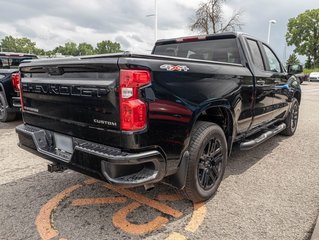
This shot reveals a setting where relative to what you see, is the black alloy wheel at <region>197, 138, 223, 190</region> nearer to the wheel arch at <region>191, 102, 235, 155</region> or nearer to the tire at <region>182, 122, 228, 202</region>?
the tire at <region>182, 122, 228, 202</region>

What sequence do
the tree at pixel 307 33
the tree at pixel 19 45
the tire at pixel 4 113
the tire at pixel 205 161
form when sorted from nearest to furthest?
the tire at pixel 205 161 < the tire at pixel 4 113 < the tree at pixel 307 33 < the tree at pixel 19 45

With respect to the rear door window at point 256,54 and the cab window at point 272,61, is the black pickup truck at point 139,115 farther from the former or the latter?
the cab window at point 272,61

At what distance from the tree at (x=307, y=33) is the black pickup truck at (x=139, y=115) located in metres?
57.4

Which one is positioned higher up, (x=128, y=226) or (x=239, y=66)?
(x=239, y=66)

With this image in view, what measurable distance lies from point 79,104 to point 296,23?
60.7 metres

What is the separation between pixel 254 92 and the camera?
4023 mm

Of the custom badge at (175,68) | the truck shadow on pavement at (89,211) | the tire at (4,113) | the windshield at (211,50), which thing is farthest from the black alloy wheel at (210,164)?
the tire at (4,113)

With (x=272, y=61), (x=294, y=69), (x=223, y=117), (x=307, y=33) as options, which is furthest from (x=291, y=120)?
(x=307, y=33)

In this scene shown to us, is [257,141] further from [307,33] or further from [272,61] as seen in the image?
[307,33]

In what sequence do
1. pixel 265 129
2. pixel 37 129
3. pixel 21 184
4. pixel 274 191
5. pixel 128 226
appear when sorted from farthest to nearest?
pixel 265 129, pixel 21 184, pixel 274 191, pixel 37 129, pixel 128 226

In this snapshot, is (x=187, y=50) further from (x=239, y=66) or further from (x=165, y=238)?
(x=165, y=238)

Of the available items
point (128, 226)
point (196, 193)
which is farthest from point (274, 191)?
point (128, 226)

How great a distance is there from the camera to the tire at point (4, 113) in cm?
699

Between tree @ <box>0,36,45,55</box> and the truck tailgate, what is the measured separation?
109423 mm
